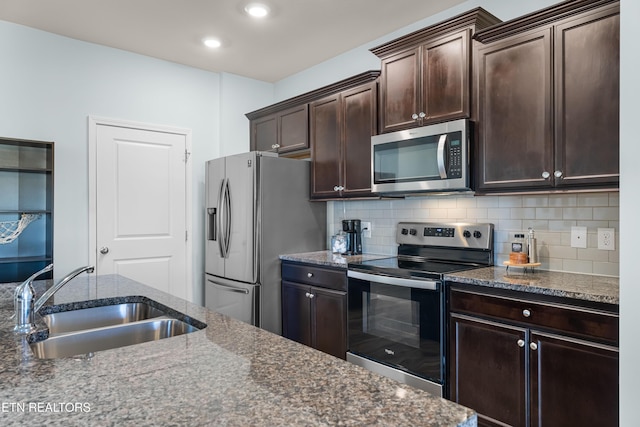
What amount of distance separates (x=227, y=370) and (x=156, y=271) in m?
3.21

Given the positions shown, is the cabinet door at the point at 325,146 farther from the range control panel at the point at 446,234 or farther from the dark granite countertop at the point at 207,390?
the dark granite countertop at the point at 207,390

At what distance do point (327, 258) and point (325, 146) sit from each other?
0.96m

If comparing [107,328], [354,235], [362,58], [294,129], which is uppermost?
[362,58]

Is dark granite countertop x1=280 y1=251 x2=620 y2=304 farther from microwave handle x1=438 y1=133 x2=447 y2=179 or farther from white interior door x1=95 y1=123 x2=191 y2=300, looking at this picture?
white interior door x1=95 y1=123 x2=191 y2=300

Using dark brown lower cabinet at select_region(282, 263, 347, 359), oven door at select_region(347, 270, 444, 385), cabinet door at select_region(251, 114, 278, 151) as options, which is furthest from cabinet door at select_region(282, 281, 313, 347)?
cabinet door at select_region(251, 114, 278, 151)

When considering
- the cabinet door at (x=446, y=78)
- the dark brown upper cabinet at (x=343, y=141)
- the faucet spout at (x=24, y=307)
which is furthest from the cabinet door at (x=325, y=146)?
the faucet spout at (x=24, y=307)

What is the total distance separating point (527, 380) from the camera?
1949mm

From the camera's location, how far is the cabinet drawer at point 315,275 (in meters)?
2.93

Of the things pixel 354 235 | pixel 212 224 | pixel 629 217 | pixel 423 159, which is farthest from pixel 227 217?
pixel 629 217

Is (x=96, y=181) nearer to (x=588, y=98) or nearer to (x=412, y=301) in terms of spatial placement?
(x=412, y=301)

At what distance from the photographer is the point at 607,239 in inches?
86.9

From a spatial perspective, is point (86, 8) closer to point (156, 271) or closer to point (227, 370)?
point (156, 271)

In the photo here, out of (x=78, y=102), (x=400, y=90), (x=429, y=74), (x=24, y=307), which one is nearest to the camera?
(x=24, y=307)

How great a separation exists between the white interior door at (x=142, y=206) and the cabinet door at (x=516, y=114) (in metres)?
2.80
